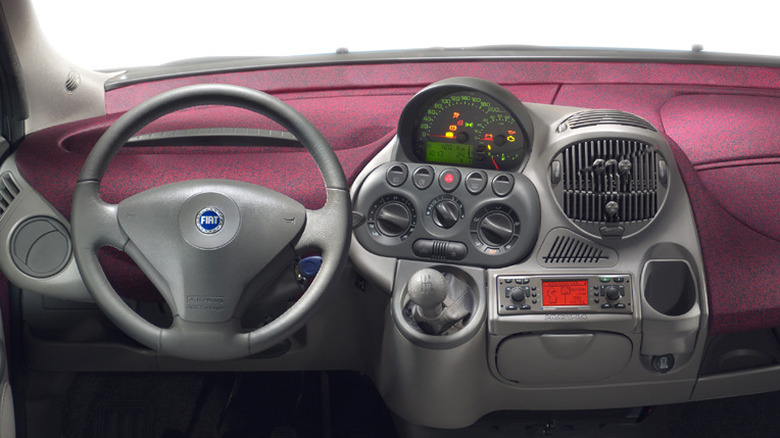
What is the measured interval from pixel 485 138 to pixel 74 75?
1151mm

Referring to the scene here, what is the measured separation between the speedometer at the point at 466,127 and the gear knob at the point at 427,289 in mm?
325

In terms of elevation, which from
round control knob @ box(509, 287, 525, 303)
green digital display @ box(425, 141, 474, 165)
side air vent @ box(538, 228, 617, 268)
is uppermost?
green digital display @ box(425, 141, 474, 165)

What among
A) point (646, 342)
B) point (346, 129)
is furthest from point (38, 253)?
point (646, 342)

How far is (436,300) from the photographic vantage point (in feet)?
5.19

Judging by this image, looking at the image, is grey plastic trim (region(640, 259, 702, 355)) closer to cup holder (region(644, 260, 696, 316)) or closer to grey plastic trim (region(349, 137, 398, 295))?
cup holder (region(644, 260, 696, 316))

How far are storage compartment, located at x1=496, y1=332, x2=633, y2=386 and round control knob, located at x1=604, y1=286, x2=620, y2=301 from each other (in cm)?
9

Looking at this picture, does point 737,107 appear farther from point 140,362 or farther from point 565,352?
point 140,362

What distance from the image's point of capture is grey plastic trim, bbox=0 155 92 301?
5.31 feet

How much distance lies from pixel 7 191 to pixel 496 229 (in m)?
1.13

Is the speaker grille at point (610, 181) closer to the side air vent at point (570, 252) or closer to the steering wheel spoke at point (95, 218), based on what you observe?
the side air vent at point (570, 252)

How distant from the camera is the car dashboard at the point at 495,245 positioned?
1685mm

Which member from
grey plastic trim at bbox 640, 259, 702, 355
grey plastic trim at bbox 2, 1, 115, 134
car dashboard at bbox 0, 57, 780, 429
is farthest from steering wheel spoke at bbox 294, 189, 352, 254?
grey plastic trim at bbox 2, 1, 115, 134

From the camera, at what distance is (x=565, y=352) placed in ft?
5.68

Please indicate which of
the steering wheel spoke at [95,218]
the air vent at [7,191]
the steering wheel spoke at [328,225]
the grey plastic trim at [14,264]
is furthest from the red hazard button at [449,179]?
the air vent at [7,191]
